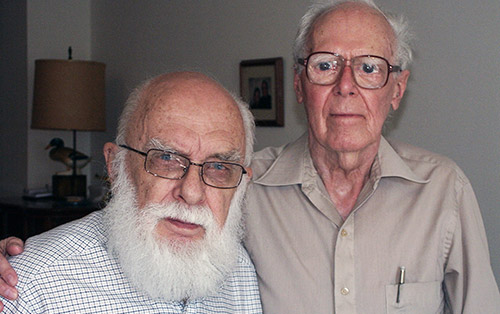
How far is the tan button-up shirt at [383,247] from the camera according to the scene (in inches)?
72.6

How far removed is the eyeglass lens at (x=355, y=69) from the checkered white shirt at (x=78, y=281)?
809 millimetres

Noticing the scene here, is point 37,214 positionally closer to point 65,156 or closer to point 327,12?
point 65,156

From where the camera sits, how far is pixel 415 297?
6.06 feet

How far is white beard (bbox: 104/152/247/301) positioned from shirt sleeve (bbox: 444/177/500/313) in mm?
740

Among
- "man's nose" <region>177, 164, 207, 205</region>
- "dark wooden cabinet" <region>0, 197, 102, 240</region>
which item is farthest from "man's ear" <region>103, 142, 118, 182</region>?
"dark wooden cabinet" <region>0, 197, 102, 240</region>

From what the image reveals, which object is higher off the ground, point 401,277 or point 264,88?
point 264,88

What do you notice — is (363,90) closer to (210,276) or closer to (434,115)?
(210,276)

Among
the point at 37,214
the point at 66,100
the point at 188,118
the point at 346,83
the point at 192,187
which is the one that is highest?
the point at 66,100

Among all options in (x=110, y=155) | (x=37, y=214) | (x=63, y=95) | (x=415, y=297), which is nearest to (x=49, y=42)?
(x=63, y=95)

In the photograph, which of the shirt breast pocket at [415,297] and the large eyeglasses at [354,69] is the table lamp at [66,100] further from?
the shirt breast pocket at [415,297]

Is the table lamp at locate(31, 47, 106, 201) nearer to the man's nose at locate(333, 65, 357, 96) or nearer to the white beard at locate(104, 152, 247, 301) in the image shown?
the white beard at locate(104, 152, 247, 301)

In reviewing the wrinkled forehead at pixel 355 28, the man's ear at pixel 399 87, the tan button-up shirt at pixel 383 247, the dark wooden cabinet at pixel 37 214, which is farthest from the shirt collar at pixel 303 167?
the dark wooden cabinet at pixel 37 214

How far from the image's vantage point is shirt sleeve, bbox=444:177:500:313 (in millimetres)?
1833

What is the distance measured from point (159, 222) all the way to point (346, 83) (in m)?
0.74
